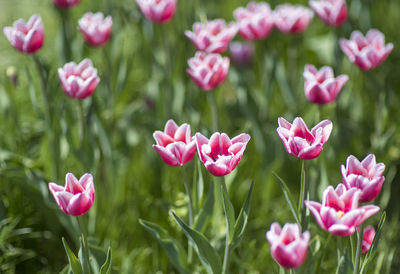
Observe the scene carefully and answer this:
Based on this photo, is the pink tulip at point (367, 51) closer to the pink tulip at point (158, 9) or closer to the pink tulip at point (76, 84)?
the pink tulip at point (158, 9)

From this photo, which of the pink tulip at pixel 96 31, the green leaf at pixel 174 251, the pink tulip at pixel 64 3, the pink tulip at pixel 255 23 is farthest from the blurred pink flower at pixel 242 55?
the green leaf at pixel 174 251

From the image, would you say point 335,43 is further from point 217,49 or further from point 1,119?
point 1,119

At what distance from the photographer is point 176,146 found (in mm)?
1481

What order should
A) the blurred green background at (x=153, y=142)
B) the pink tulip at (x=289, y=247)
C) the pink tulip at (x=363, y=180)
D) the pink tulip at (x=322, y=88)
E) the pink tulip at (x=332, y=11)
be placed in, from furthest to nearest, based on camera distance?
the pink tulip at (x=332, y=11), the blurred green background at (x=153, y=142), the pink tulip at (x=322, y=88), the pink tulip at (x=363, y=180), the pink tulip at (x=289, y=247)

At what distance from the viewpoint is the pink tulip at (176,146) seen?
147cm

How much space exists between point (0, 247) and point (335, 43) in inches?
61.0

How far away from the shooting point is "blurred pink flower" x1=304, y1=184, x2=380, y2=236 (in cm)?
125

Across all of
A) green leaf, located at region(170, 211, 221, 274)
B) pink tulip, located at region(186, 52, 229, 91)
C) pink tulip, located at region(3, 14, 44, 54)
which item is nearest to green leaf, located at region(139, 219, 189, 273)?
green leaf, located at region(170, 211, 221, 274)

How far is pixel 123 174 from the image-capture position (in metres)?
2.41

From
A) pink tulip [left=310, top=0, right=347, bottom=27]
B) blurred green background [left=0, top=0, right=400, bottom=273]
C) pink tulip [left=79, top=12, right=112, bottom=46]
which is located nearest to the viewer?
blurred green background [left=0, top=0, right=400, bottom=273]

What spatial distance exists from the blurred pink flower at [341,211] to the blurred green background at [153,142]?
1.20 ft

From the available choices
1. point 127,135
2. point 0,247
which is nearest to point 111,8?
point 127,135

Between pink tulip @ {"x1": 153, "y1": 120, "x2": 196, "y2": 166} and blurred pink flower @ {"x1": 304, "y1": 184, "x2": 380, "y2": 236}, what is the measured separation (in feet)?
1.18

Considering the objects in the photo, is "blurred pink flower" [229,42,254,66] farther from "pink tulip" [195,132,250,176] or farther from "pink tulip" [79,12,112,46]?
"pink tulip" [195,132,250,176]
